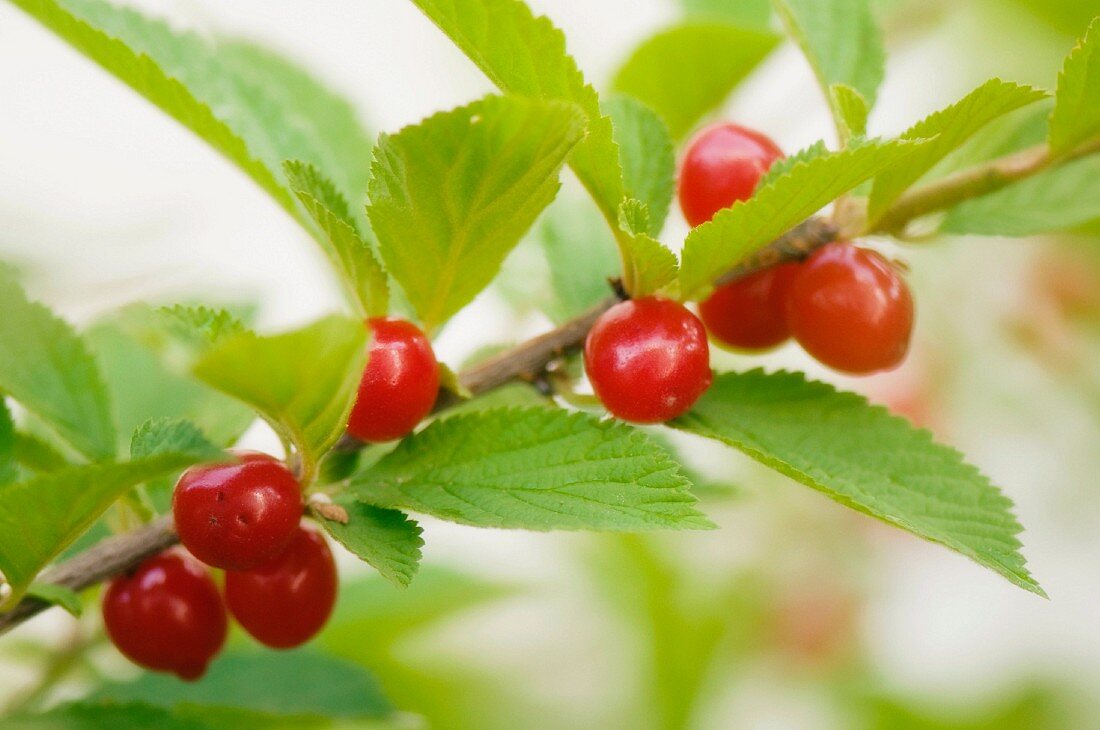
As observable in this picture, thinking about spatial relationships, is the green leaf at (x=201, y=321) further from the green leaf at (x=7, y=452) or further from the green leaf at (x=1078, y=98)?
the green leaf at (x=1078, y=98)

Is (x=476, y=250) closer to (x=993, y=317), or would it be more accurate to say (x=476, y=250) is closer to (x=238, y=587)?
(x=238, y=587)

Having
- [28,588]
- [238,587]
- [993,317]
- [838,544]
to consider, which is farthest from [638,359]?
[838,544]

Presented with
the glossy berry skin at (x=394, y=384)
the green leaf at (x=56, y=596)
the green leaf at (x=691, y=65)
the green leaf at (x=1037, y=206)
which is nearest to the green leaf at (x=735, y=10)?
the green leaf at (x=691, y=65)

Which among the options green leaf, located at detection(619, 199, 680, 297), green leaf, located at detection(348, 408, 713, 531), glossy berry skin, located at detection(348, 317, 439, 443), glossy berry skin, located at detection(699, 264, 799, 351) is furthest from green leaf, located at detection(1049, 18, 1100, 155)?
glossy berry skin, located at detection(348, 317, 439, 443)

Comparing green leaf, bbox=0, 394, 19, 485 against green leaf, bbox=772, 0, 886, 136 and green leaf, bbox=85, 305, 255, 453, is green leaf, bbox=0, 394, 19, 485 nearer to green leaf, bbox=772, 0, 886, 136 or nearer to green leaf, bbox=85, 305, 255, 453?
green leaf, bbox=85, 305, 255, 453

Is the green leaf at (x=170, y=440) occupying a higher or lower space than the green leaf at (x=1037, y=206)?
lower

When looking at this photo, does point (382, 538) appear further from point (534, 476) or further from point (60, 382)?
point (60, 382)

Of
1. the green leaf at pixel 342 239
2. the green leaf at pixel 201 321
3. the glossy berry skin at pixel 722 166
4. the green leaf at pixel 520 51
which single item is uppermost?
the glossy berry skin at pixel 722 166
